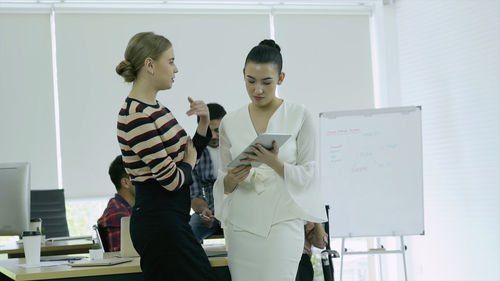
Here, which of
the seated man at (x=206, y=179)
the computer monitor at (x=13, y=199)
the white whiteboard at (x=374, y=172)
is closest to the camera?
the computer monitor at (x=13, y=199)

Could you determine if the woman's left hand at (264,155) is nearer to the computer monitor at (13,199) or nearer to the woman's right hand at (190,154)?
the woman's right hand at (190,154)

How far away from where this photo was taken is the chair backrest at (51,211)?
4707mm

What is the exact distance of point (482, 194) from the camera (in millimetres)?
5215

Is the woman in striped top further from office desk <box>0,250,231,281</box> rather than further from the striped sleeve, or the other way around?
office desk <box>0,250,231,281</box>

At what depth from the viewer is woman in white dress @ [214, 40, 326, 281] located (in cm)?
207

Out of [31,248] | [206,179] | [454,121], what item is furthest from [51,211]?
[454,121]

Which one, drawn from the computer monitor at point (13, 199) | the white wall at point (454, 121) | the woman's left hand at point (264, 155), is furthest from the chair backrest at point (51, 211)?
the white wall at point (454, 121)

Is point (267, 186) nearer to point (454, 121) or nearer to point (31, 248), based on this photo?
point (31, 248)

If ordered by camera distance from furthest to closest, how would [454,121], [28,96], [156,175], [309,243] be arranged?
1. [28,96]
2. [454,121]
3. [309,243]
4. [156,175]

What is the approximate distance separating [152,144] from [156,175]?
94mm

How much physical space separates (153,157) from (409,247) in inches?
188

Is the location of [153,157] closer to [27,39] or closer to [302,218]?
[302,218]

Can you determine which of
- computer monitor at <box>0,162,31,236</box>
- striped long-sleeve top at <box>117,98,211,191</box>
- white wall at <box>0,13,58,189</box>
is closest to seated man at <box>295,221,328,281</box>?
striped long-sleeve top at <box>117,98,211,191</box>

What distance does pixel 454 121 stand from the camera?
220 inches
